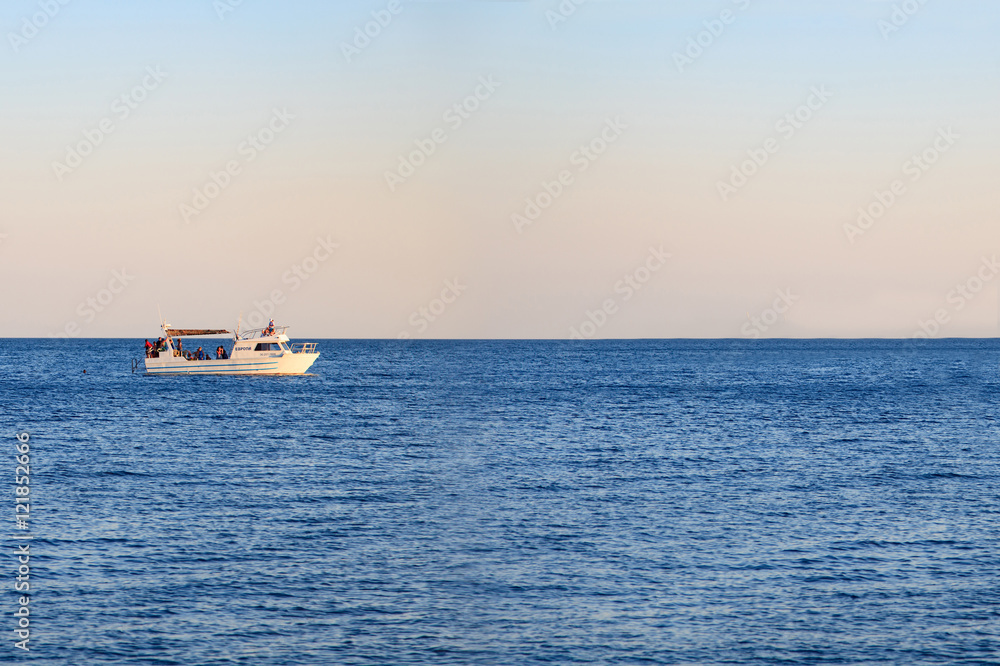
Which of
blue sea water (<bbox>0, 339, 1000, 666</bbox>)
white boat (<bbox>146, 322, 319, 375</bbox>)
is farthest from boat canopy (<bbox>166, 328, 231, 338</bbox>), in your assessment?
blue sea water (<bbox>0, 339, 1000, 666</bbox>)

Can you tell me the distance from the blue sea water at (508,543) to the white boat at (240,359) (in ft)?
155

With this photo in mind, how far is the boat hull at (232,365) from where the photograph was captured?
392 ft

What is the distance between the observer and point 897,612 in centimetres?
2652

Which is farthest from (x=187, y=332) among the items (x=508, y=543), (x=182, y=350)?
(x=508, y=543)

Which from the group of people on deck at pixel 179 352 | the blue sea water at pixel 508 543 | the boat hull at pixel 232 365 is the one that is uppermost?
the group of people on deck at pixel 179 352

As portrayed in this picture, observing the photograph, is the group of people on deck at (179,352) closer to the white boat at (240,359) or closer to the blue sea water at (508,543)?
the white boat at (240,359)

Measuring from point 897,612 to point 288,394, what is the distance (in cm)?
8001

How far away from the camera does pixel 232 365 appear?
11969 cm

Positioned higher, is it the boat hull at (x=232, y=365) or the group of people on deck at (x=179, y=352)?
the group of people on deck at (x=179, y=352)

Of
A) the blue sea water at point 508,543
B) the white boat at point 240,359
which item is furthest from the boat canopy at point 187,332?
the blue sea water at point 508,543

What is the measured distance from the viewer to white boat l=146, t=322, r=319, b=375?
11950 centimetres

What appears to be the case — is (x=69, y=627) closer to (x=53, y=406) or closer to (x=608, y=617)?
(x=608, y=617)

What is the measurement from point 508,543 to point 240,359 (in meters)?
91.5

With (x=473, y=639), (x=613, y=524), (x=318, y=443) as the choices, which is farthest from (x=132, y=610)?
(x=318, y=443)
